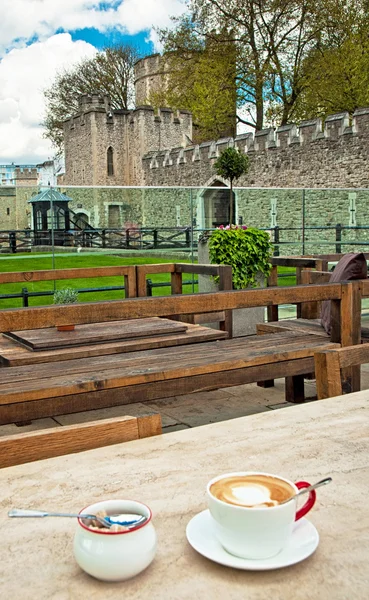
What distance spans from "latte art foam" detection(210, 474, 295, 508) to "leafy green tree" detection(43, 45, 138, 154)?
40193 millimetres

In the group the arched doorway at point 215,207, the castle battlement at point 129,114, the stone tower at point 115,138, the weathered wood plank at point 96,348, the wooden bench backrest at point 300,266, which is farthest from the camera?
the stone tower at point 115,138

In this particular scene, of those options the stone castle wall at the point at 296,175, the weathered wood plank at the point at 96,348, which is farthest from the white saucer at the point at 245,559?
the stone castle wall at the point at 296,175

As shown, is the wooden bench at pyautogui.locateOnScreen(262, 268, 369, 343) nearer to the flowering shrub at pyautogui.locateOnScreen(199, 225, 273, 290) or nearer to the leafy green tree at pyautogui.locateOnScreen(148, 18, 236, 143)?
the flowering shrub at pyautogui.locateOnScreen(199, 225, 273, 290)

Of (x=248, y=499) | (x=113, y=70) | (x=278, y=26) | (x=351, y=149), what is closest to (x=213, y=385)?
(x=248, y=499)

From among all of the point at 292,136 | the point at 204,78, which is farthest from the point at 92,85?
the point at 292,136

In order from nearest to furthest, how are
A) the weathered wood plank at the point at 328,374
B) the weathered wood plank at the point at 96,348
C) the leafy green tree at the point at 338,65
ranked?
the weathered wood plank at the point at 328,374
the weathered wood plank at the point at 96,348
the leafy green tree at the point at 338,65

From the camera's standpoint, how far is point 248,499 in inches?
44.1

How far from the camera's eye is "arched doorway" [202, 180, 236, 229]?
25.9 ft

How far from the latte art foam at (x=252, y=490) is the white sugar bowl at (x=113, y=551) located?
14cm

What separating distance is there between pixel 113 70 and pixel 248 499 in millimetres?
43384

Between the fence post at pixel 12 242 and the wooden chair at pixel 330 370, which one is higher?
the fence post at pixel 12 242

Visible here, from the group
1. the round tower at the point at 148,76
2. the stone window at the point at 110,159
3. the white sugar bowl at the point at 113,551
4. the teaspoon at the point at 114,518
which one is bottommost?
the white sugar bowl at the point at 113,551

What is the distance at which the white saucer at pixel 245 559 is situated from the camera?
1088 millimetres

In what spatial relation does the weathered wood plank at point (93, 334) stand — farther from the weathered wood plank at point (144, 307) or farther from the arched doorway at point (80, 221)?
the arched doorway at point (80, 221)
